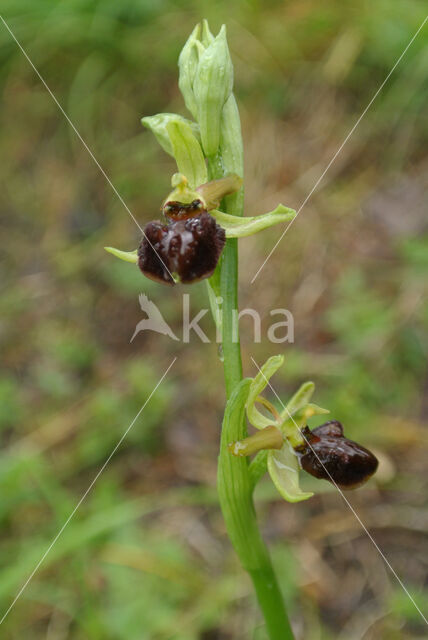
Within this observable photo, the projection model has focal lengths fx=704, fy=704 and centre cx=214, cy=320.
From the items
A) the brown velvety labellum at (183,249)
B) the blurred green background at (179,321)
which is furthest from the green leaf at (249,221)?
the blurred green background at (179,321)

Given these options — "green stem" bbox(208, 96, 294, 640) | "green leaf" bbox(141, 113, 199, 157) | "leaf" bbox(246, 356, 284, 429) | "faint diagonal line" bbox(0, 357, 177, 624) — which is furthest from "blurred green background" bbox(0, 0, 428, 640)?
"green leaf" bbox(141, 113, 199, 157)

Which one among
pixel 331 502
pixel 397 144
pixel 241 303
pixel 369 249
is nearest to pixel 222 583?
pixel 331 502

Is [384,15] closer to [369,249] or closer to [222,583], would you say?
[369,249]

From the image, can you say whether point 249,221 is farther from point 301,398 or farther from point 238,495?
point 238,495

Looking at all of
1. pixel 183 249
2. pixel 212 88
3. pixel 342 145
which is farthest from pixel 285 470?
pixel 342 145

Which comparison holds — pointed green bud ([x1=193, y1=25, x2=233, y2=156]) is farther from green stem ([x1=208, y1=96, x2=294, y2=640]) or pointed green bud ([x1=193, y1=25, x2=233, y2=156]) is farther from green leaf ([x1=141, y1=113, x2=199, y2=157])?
green stem ([x1=208, y1=96, x2=294, y2=640])

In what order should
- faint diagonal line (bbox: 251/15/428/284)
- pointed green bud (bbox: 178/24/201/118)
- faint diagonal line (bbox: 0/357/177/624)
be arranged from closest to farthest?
1. pointed green bud (bbox: 178/24/201/118)
2. faint diagonal line (bbox: 0/357/177/624)
3. faint diagonal line (bbox: 251/15/428/284)
